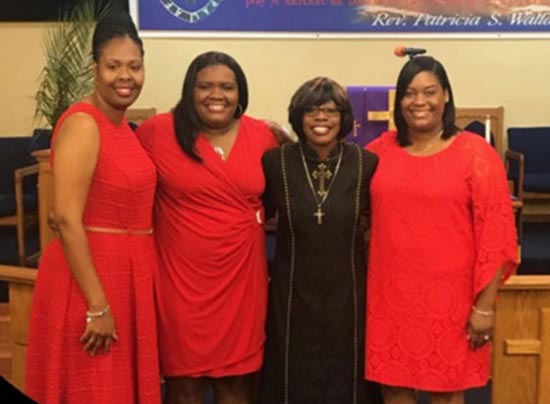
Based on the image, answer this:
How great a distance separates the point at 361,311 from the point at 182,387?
62cm

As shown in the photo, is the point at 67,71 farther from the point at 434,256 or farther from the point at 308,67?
the point at 434,256

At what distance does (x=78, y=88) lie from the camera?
518 centimetres

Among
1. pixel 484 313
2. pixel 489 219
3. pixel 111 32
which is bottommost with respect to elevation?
pixel 484 313

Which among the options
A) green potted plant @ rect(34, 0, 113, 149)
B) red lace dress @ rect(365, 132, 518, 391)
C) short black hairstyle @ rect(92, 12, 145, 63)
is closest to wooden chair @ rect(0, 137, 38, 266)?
green potted plant @ rect(34, 0, 113, 149)

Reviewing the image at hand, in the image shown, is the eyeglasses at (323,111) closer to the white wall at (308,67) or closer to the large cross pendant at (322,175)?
the large cross pendant at (322,175)

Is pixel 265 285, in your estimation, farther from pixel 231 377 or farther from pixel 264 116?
pixel 264 116

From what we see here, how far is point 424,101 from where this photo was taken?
90.8 inches

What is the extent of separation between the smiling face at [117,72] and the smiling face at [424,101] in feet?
2.65

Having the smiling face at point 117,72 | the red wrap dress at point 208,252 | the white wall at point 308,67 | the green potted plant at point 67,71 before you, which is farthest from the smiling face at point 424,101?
the white wall at point 308,67

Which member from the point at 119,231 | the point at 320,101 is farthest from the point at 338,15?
the point at 119,231

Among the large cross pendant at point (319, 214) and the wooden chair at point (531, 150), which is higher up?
the wooden chair at point (531, 150)

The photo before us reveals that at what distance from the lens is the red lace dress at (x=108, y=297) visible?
2135 millimetres

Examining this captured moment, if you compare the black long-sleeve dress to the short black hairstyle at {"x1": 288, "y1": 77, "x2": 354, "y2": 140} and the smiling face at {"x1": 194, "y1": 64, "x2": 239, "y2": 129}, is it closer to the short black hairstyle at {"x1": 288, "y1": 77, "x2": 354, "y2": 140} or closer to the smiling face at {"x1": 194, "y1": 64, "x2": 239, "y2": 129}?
the short black hairstyle at {"x1": 288, "y1": 77, "x2": 354, "y2": 140}

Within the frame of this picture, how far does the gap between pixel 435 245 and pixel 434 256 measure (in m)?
0.03
